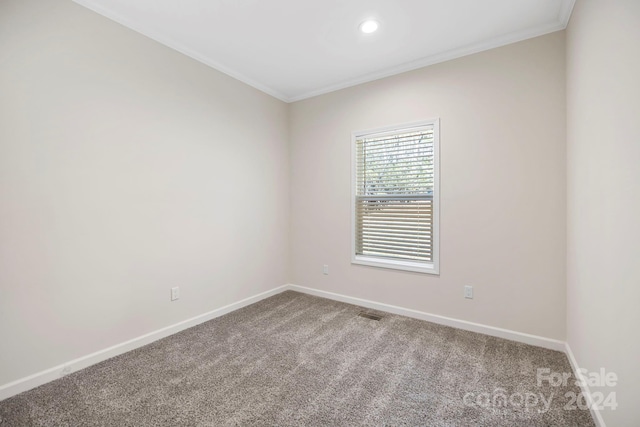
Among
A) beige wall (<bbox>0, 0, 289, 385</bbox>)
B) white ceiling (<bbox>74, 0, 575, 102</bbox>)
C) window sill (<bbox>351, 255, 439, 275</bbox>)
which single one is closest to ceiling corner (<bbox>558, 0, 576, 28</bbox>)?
white ceiling (<bbox>74, 0, 575, 102</bbox>)

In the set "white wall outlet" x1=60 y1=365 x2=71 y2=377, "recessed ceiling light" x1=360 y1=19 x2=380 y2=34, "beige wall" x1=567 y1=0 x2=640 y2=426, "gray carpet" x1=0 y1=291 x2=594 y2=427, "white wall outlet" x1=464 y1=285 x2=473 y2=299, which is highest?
"recessed ceiling light" x1=360 y1=19 x2=380 y2=34

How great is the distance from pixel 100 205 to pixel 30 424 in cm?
138

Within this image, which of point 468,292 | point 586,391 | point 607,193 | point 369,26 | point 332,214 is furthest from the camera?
point 332,214

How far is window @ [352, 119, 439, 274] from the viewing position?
9.76 ft

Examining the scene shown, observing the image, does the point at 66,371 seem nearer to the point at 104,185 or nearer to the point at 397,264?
the point at 104,185

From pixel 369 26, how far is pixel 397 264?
7.66 feet

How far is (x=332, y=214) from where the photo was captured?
3.62 metres

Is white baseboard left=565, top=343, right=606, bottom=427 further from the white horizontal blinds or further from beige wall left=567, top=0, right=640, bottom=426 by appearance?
the white horizontal blinds

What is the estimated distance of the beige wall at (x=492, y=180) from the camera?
2340 mm

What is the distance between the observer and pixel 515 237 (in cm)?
249

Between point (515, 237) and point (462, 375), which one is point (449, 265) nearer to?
point (515, 237)

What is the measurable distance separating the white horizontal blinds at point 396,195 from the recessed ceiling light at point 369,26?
108 cm

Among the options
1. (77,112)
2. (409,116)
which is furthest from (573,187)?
(77,112)

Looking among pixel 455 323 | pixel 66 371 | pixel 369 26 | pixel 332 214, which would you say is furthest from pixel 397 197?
pixel 66 371
